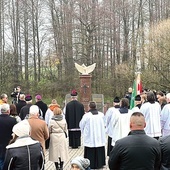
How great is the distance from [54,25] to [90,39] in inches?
207

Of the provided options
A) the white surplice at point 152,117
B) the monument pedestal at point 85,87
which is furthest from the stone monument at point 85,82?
the white surplice at point 152,117

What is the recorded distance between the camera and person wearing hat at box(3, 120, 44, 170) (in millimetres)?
4965

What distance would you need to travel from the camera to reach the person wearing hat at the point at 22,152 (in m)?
4.96

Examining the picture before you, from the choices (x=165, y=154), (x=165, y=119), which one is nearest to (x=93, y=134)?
(x=165, y=119)

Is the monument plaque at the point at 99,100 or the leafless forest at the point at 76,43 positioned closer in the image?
the monument plaque at the point at 99,100

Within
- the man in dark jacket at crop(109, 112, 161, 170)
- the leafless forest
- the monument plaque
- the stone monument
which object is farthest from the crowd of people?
the leafless forest

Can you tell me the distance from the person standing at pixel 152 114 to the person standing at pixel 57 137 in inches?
91.7

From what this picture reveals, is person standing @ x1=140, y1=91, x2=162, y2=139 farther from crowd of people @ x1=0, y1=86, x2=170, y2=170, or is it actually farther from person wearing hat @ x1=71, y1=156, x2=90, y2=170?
person wearing hat @ x1=71, y1=156, x2=90, y2=170

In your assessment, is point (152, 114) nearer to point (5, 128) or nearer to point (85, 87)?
point (5, 128)

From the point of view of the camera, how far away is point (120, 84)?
34188 mm

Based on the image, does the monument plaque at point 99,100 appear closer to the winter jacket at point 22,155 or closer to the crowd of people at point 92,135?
the crowd of people at point 92,135

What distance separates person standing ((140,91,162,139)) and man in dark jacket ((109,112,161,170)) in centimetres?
524

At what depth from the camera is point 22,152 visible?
16.4 feet

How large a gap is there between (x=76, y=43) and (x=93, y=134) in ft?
78.3
